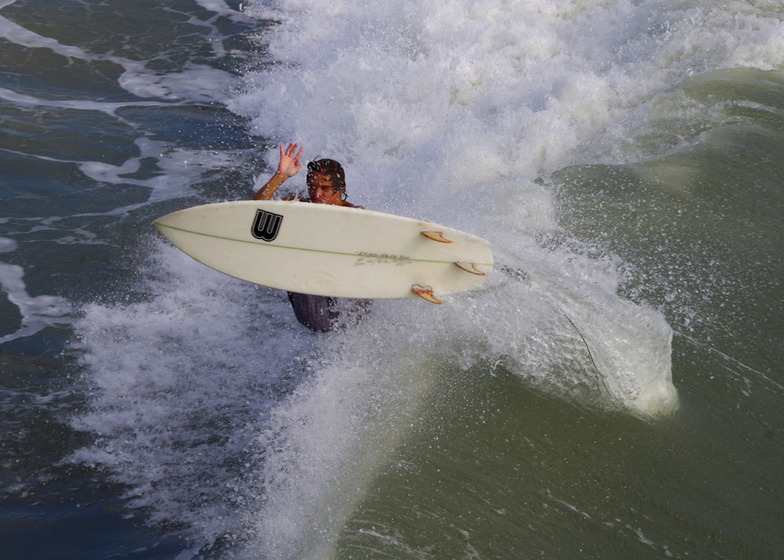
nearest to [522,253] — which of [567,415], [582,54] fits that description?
[567,415]

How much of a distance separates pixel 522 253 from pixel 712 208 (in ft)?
5.92

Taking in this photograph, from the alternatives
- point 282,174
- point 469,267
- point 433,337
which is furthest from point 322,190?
point 433,337

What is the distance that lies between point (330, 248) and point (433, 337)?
885 mm

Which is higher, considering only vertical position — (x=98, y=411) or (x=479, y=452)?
(x=479, y=452)

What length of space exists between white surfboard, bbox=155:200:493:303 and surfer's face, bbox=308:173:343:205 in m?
0.25

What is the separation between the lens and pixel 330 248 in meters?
4.31

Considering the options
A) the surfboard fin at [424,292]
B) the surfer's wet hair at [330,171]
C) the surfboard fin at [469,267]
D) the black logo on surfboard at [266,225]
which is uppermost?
the surfer's wet hair at [330,171]

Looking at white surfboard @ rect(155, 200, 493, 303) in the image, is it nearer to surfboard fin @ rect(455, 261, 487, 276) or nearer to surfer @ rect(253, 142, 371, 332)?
surfboard fin @ rect(455, 261, 487, 276)

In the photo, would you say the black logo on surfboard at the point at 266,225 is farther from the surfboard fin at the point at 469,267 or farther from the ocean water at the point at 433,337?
the surfboard fin at the point at 469,267

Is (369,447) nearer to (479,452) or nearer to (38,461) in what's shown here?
(479,452)

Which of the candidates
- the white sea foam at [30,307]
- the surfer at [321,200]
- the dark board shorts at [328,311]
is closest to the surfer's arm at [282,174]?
the surfer at [321,200]

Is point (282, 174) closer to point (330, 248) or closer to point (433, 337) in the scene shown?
point (330, 248)

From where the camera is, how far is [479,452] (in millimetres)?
3775

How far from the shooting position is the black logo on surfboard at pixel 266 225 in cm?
425
